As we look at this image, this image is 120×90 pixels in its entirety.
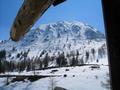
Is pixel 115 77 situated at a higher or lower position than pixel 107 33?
lower

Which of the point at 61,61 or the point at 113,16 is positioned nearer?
the point at 113,16

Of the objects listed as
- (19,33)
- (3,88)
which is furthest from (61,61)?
(19,33)

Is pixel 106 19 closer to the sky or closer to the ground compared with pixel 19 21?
closer to the ground

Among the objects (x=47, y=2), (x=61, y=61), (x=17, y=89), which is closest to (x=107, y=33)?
(x=47, y=2)

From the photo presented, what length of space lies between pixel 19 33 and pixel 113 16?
115cm

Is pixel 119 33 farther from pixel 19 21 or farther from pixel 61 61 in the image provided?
pixel 61 61

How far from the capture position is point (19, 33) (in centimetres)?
246

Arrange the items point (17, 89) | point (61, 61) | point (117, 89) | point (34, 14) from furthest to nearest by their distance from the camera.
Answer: point (61, 61)
point (17, 89)
point (34, 14)
point (117, 89)

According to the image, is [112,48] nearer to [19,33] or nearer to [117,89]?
[117,89]

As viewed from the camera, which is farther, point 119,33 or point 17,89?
point 17,89

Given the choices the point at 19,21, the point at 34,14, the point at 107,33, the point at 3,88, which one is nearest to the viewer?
the point at 107,33

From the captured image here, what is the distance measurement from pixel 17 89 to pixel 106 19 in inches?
1820

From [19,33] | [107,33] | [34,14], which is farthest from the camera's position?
Answer: [19,33]

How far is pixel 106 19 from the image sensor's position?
5.23ft
